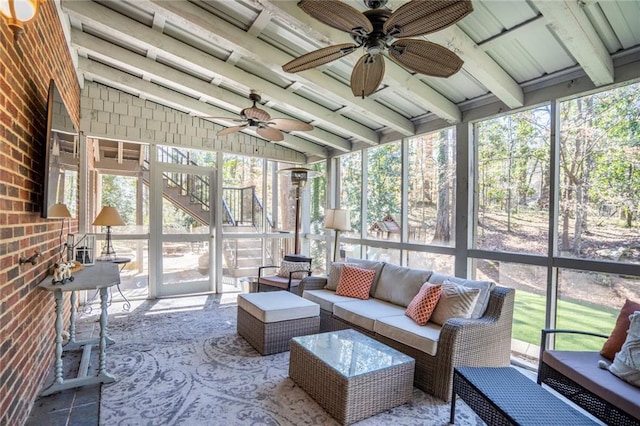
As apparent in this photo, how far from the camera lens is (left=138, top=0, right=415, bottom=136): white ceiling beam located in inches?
116

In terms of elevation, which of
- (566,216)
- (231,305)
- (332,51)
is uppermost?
(332,51)

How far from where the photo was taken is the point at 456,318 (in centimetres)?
285

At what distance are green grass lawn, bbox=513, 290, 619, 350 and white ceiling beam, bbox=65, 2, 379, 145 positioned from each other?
3.25m

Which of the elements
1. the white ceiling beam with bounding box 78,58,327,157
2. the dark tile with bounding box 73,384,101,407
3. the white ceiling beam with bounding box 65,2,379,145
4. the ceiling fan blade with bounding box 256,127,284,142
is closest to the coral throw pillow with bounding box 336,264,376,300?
the ceiling fan blade with bounding box 256,127,284,142

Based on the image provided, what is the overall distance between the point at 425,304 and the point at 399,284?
69 centimetres

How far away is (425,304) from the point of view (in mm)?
3117

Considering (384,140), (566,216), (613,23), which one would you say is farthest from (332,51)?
(384,140)

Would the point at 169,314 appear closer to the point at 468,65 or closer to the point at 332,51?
the point at 332,51

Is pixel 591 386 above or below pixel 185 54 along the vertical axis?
below

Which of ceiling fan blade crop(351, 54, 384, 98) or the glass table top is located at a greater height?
ceiling fan blade crop(351, 54, 384, 98)

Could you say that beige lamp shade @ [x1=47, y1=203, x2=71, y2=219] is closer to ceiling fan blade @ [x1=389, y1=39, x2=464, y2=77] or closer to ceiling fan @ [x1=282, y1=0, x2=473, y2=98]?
ceiling fan @ [x1=282, y1=0, x2=473, y2=98]

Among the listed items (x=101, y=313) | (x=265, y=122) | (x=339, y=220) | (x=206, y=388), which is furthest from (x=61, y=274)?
(x=339, y=220)

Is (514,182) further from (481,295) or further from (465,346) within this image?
(465,346)

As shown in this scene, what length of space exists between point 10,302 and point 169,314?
2.94 m
